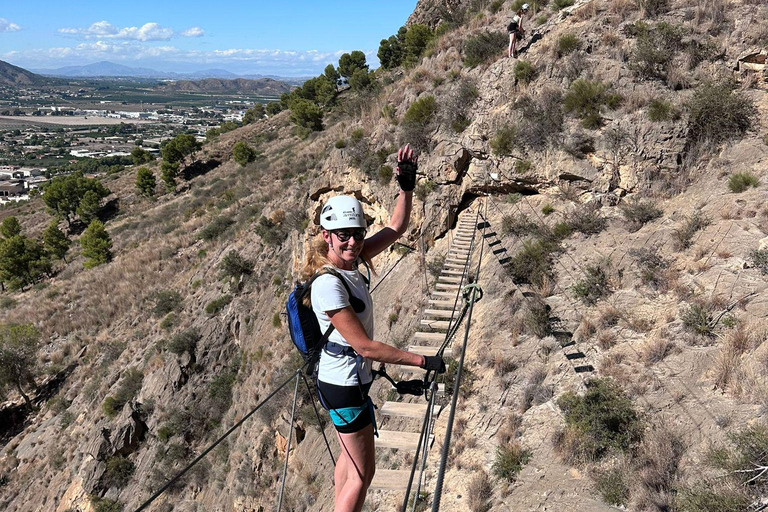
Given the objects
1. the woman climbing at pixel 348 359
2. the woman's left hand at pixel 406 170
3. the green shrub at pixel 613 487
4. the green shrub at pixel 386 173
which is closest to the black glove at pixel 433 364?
the woman climbing at pixel 348 359

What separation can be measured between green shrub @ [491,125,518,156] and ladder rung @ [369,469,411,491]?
8.86 m

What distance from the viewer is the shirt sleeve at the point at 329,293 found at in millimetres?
2379

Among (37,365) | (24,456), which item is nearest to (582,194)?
(24,456)

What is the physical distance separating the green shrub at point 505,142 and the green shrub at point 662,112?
3.17m

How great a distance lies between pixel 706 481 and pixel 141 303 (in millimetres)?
27559

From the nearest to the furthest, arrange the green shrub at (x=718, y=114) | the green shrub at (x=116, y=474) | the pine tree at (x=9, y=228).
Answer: the green shrub at (x=718, y=114) → the green shrub at (x=116, y=474) → the pine tree at (x=9, y=228)

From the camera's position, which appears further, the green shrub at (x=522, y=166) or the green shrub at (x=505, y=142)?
the green shrub at (x=505, y=142)

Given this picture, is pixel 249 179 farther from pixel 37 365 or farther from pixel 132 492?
pixel 132 492

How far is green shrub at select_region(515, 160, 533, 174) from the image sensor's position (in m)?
10.9

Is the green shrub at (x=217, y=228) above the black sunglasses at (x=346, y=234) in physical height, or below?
below

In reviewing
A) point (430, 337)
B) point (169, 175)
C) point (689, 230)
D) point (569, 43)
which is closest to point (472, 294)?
point (430, 337)

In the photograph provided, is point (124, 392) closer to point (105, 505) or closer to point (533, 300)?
point (105, 505)

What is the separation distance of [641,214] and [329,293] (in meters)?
8.33

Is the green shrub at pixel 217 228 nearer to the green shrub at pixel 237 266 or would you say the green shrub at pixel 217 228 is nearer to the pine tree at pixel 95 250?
the green shrub at pixel 237 266
